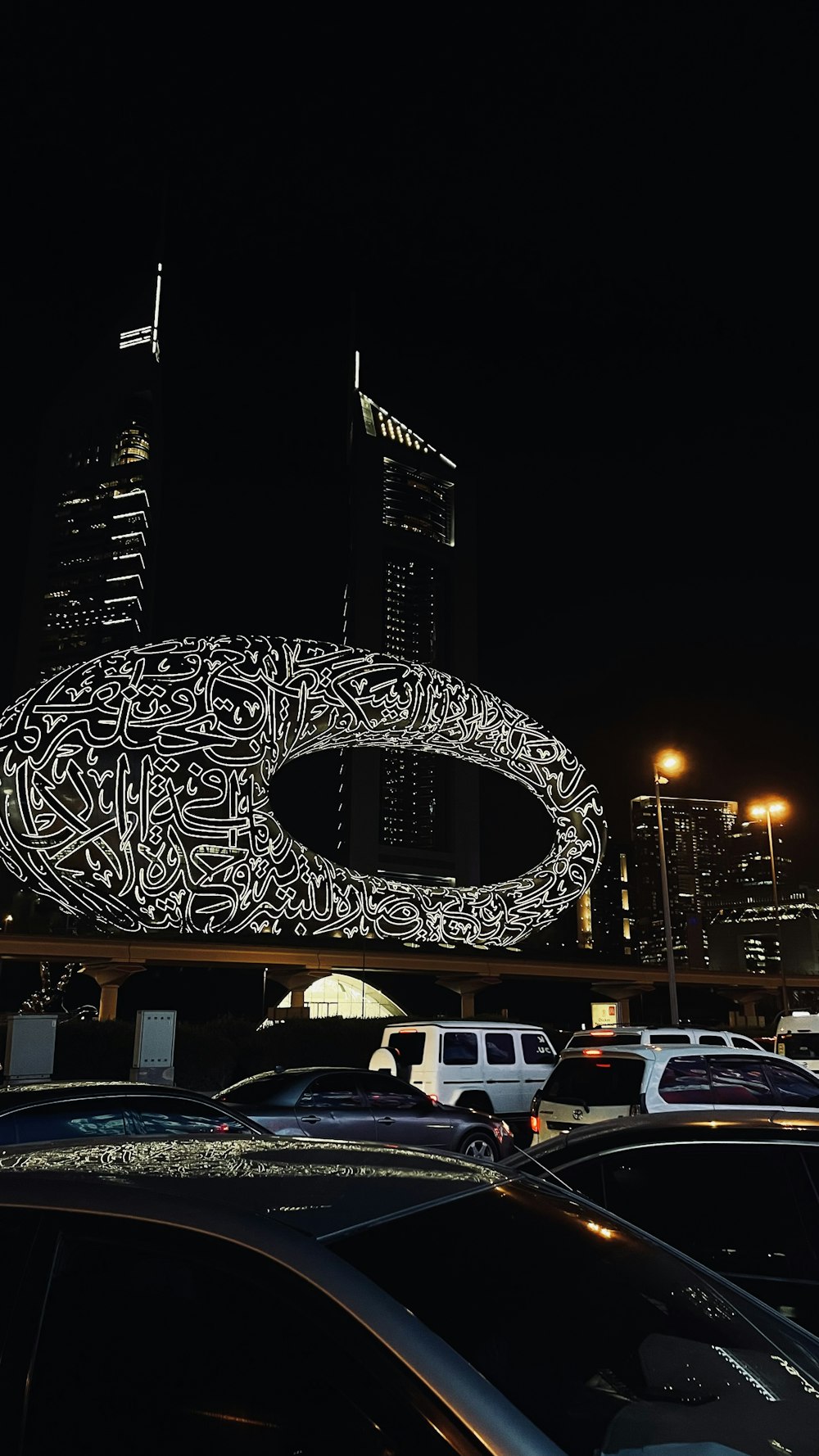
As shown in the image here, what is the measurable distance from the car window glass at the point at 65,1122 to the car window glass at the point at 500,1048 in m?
11.6

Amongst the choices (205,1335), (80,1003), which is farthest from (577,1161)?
(80,1003)

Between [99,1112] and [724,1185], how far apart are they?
4.56 m

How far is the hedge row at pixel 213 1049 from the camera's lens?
86.5 ft

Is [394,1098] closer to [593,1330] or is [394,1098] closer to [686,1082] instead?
[686,1082]

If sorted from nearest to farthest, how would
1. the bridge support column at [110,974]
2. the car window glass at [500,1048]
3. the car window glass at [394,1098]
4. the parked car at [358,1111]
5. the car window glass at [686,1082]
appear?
1. the car window glass at [686,1082]
2. the parked car at [358,1111]
3. the car window glass at [394,1098]
4. the car window glass at [500,1048]
5. the bridge support column at [110,974]

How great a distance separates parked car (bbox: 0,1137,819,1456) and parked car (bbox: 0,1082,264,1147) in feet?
15.3

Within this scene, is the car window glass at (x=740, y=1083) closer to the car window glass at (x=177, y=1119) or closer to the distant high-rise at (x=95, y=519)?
the car window glass at (x=177, y=1119)

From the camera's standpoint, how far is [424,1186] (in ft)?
9.01

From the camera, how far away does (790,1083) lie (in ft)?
34.2

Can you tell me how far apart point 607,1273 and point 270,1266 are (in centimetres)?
102

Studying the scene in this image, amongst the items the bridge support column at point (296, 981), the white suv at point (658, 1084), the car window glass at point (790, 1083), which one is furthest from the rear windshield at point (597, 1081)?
the bridge support column at point (296, 981)

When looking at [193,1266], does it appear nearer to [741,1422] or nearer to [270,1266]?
[270,1266]

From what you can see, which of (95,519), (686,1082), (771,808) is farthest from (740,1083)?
(95,519)

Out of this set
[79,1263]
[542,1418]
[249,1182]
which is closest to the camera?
[542,1418]
